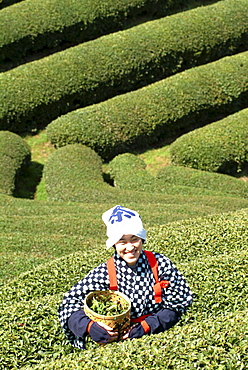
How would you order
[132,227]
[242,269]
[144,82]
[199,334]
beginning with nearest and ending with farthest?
[132,227] → [199,334] → [242,269] → [144,82]

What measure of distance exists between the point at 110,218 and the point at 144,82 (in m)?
16.0

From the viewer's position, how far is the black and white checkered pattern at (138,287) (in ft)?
14.7

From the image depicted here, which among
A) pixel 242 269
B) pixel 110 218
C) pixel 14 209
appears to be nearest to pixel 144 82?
pixel 14 209

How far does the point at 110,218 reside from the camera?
178 inches

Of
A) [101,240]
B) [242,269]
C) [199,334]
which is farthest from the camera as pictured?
[101,240]

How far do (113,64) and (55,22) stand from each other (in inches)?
153

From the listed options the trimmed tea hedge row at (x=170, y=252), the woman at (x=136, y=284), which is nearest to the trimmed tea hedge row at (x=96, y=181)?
the trimmed tea hedge row at (x=170, y=252)

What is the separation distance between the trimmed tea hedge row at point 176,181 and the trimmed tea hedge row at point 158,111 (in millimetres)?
1521

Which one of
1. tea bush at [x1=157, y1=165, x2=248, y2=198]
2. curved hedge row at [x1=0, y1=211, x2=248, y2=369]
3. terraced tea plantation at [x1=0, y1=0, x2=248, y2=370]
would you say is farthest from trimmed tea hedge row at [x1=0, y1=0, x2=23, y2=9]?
curved hedge row at [x1=0, y1=211, x2=248, y2=369]

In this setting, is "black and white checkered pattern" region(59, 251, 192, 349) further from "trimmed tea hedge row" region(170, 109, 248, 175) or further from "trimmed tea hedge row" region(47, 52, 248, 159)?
"trimmed tea hedge row" region(47, 52, 248, 159)

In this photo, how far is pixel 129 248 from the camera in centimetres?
437

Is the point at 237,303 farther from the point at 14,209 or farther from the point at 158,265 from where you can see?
the point at 14,209

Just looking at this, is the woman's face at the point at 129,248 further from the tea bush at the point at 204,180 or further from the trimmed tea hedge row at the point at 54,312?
the tea bush at the point at 204,180

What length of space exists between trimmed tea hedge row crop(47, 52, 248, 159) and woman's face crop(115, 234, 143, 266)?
1289 cm
